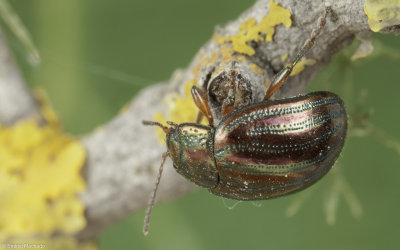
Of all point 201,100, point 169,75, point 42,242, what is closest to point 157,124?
point 201,100

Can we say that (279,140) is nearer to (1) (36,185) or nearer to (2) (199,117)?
(2) (199,117)

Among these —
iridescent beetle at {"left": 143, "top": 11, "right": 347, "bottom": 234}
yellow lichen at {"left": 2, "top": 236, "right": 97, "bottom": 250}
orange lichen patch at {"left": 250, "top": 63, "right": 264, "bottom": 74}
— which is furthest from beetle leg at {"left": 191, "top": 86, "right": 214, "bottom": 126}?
yellow lichen at {"left": 2, "top": 236, "right": 97, "bottom": 250}

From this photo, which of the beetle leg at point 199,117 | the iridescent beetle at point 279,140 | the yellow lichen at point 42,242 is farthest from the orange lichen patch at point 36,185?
the iridescent beetle at point 279,140

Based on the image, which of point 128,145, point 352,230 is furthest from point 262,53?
point 352,230

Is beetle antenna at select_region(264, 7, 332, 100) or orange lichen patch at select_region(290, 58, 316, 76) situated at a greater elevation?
orange lichen patch at select_region(290, 58, 316, 76)

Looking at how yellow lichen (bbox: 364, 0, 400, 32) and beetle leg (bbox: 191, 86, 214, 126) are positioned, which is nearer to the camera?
yellow lichen (bbox: 364, 0, 400, 32)

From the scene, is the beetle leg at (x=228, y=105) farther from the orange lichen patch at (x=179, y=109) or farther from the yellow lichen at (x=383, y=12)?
the yellow lichen at (x=383, y=12)

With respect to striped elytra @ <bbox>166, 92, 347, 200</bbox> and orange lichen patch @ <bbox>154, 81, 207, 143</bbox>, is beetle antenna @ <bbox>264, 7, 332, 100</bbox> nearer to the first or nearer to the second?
striped elytra @ <bbox>166, 92, 347, 200</bbox>
